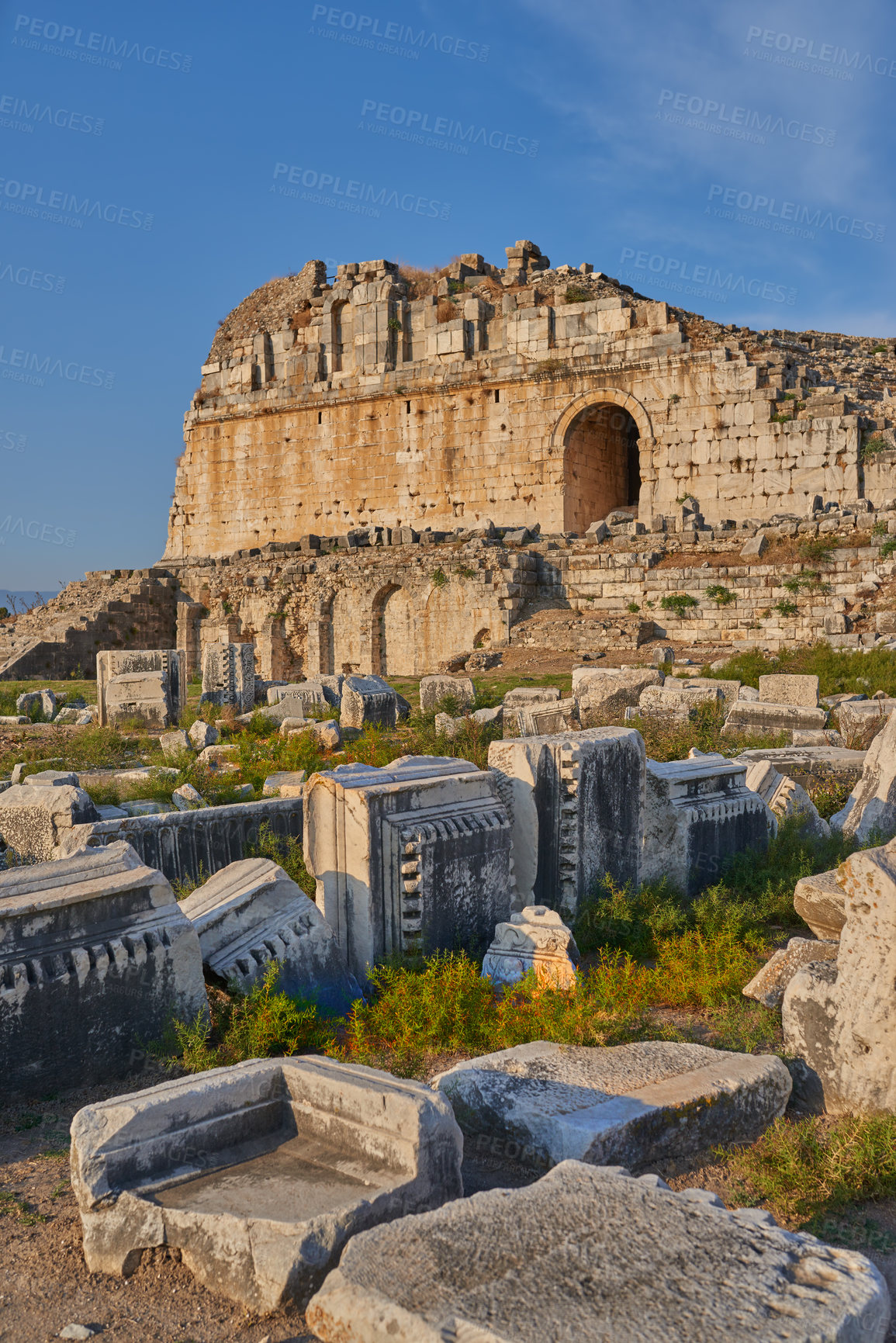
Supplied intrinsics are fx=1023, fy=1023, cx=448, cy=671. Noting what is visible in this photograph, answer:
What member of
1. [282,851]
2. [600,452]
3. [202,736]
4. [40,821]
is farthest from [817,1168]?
[600,452]

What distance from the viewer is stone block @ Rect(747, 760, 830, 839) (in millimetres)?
6627

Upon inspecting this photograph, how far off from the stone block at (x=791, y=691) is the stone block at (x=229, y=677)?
603 centimetres

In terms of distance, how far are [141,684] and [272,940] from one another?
25.5ft

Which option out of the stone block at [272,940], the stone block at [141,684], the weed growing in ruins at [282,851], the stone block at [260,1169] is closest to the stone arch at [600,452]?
the stone block at [141,684]

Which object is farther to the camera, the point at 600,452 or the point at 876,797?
the point at 600,452

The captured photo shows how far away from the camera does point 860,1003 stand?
3.37 m

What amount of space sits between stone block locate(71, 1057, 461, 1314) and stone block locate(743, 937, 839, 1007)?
189cm

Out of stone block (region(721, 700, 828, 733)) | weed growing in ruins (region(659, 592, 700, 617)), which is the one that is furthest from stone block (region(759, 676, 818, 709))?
weed growing in ruins (region(659, 592, 700, 617))

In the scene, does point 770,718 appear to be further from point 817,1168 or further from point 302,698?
point 817,1168

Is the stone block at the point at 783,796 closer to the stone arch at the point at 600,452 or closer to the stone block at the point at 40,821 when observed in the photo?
the stone block at the point at 40,821

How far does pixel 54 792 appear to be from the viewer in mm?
5848

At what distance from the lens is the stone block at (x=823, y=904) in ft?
14.4

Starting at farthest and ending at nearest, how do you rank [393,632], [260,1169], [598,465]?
[598,465]
[393,632]
[260,1169]

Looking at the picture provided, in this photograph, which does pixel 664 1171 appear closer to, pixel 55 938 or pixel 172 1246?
pixel 172 1246
